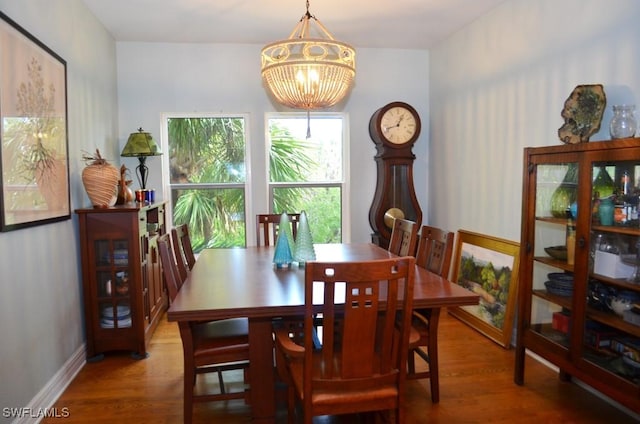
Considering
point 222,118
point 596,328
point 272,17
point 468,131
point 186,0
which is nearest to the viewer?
point 596,328

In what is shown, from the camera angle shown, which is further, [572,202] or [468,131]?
[468,131]

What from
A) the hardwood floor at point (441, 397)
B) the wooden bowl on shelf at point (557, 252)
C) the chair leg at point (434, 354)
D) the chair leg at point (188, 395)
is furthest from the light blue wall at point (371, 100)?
the chair leg at point (434, 354)

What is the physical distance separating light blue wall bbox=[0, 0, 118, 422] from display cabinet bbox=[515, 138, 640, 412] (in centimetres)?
278

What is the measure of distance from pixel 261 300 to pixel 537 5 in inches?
105

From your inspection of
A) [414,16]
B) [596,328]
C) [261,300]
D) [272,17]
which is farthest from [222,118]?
[596,328]

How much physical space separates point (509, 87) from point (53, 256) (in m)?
3.33

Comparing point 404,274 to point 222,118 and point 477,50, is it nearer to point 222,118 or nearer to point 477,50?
point 477,50

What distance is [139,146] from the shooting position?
3639mm

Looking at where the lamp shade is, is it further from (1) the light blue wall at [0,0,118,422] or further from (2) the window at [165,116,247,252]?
(2) the window at [165,116,247,252]

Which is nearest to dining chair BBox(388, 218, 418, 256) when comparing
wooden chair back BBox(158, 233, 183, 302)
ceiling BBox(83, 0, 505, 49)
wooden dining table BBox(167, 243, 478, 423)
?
wooden dining table BBox(167, 243, 478, 423)

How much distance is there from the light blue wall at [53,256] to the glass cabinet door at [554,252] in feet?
9.25

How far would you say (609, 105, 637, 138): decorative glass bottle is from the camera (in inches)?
81.4

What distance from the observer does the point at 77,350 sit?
286 cm

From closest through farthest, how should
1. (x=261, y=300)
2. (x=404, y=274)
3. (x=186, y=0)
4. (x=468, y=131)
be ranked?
(x=404, y=274) → (x=261, y=300) → (x=186, y=0) → (x=468, y=131)
